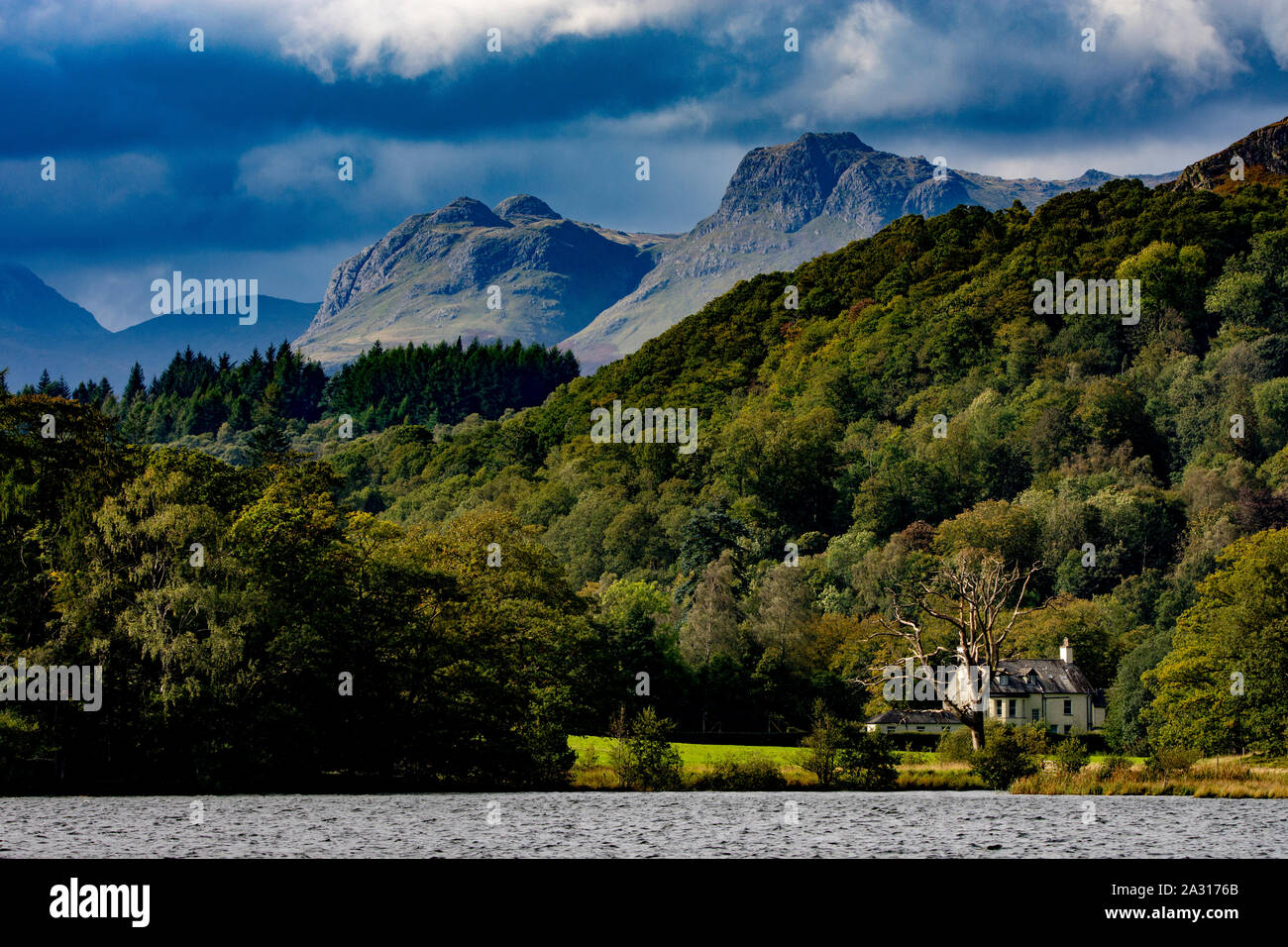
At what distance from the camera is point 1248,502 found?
126m

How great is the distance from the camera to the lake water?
125 feet

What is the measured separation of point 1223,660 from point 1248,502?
59.7 m

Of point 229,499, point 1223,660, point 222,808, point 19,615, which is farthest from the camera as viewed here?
point 1223,660

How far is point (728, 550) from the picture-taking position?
5098 inches

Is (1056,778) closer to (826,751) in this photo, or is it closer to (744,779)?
(826,751)

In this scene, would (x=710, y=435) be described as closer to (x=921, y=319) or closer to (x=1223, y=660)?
(x=921, y=319)

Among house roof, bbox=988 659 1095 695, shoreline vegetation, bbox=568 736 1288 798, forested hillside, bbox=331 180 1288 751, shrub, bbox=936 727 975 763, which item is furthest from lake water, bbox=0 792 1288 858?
house roof, bbox=988 659 1095 695

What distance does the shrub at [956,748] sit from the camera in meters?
67.1
